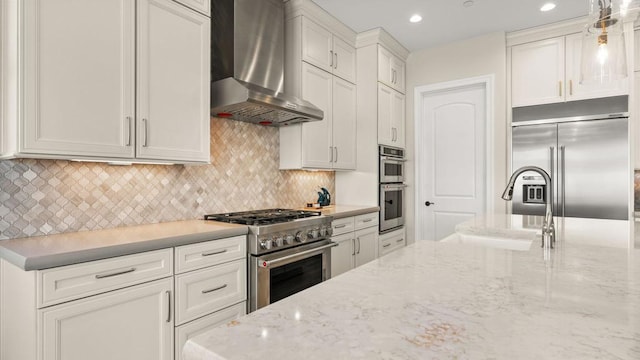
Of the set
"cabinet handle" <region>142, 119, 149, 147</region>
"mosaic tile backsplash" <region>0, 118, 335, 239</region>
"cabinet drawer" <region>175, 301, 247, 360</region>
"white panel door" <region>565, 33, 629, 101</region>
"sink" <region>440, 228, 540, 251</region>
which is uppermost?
"white panel door" <region>565, 33, 629, 101</region>

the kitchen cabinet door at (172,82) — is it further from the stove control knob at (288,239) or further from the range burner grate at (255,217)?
the stove control knob at (288,239)

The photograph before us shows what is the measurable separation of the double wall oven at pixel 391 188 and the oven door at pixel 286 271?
46.2 inches

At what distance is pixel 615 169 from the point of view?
10.4 feet

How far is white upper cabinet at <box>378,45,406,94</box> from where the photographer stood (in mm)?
3746

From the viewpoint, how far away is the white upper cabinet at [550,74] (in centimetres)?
338

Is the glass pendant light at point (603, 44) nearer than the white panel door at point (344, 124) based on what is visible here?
Yes

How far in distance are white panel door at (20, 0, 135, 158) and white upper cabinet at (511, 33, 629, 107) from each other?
3667 millimetres

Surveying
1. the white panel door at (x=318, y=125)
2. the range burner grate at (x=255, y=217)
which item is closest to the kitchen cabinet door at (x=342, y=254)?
the range burner grate at (x=255, y=217)

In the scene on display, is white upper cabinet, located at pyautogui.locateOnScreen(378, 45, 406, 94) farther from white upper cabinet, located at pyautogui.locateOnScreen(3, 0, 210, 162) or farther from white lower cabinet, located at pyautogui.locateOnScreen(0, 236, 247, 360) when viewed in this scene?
white lower cabinet, located at pyautogui.locateOnScreen(0, 236, 247, 360)

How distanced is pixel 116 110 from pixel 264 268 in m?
1.20

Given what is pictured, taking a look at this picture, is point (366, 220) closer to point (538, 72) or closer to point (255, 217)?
point (255, 217)

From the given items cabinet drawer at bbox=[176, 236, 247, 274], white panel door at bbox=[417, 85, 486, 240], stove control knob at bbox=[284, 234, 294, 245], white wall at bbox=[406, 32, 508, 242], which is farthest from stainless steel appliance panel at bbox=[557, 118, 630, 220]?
cabinet drawer at bbox=[176, 236, 247, 274]

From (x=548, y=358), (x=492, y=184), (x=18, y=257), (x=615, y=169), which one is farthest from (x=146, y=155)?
(x=615, y=169)

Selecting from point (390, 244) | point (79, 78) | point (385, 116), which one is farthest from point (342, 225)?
point (79, 78)
